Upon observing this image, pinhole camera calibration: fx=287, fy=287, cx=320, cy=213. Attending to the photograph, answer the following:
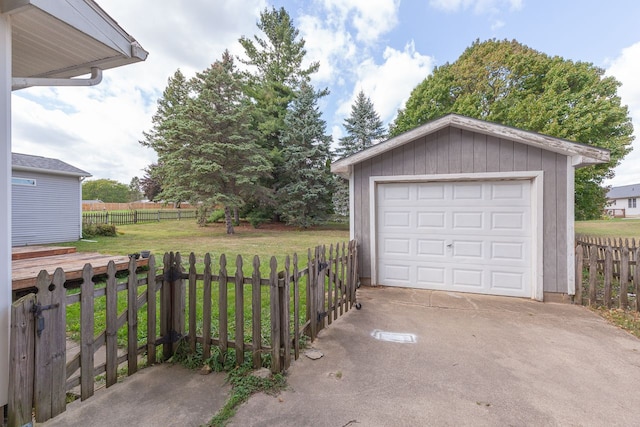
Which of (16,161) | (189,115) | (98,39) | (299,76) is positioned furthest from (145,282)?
(299,76)

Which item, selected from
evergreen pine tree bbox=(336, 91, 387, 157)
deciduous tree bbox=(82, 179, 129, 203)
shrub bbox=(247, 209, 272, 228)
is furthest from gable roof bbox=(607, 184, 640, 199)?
deciduous tree bbox=(82, 179, 129, 203)

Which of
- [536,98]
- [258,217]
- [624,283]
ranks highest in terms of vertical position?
[536,98]

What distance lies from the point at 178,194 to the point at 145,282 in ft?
42.1

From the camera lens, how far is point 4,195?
1.91 meters

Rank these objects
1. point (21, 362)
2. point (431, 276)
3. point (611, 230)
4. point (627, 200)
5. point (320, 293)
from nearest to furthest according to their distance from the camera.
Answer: point (21, 362) < point (320, 293) < point (431, 276) < point (611, 230) < point (627, 200)

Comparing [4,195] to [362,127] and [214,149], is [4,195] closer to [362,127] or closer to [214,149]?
[214,149]

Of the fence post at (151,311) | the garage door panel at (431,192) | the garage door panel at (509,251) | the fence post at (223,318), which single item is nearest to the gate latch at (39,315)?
the fence post at (151,311)

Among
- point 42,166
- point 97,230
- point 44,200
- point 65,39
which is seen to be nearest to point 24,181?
point 42,166

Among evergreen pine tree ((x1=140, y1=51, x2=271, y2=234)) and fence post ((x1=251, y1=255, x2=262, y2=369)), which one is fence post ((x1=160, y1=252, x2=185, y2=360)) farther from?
evergreen pine tree ((x1=140, y1=51, x2=271, y2=234))

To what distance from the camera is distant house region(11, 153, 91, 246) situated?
33.0 feet

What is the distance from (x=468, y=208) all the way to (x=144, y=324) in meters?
5.60

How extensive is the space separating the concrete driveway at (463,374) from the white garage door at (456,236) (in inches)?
42.3

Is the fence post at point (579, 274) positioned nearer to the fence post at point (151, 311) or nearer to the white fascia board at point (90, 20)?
the fence post at point (151, 311)

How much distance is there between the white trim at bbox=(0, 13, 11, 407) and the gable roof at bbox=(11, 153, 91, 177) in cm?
1113
